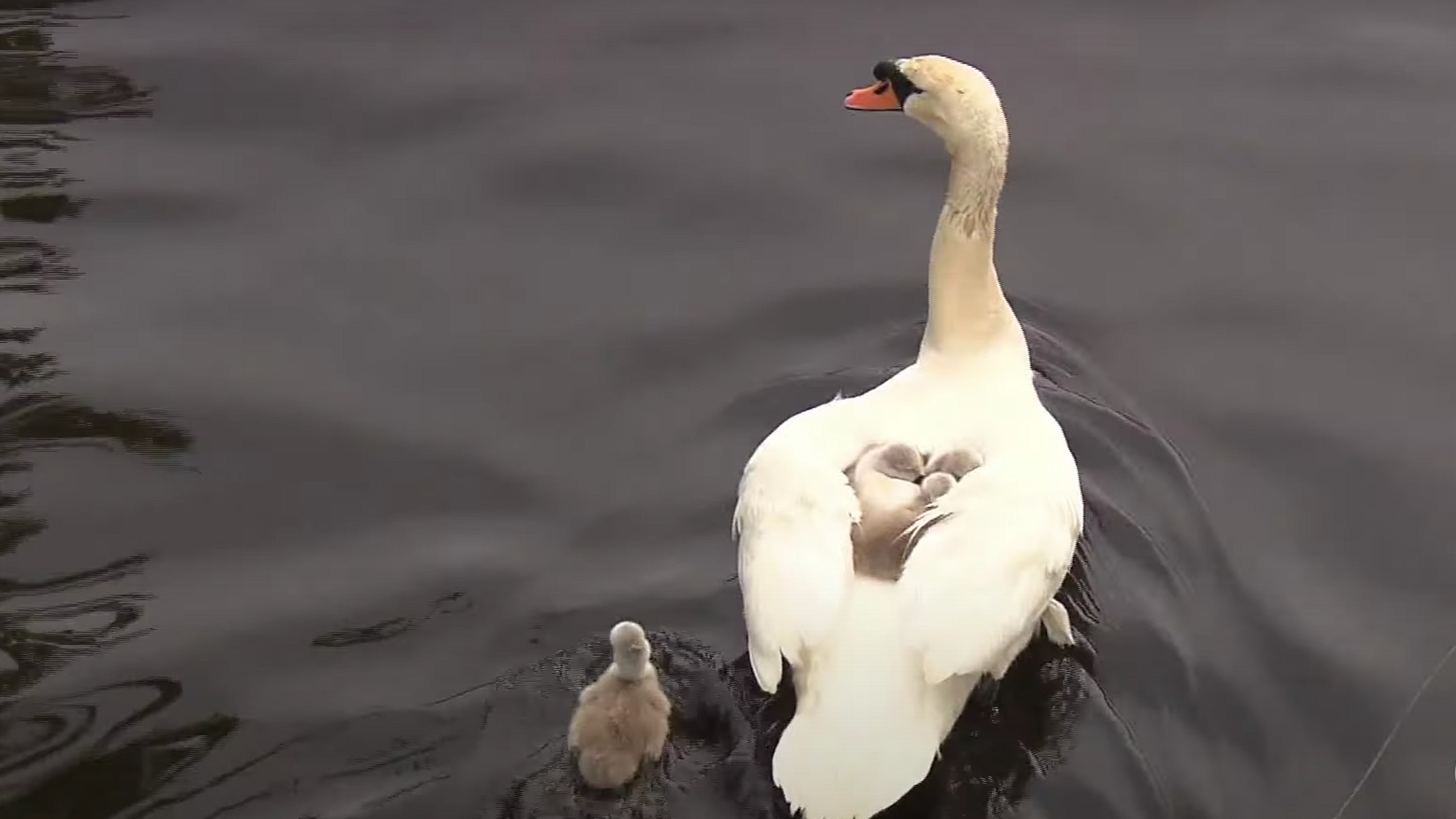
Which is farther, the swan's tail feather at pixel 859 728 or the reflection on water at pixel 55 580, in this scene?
the reflection on water at pixel 55 580

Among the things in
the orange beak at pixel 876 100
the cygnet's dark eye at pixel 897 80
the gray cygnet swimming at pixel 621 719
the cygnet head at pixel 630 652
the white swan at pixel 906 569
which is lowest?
the gray cygnet swimming at pixel 621 719

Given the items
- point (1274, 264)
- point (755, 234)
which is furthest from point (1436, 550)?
point (755, 234)

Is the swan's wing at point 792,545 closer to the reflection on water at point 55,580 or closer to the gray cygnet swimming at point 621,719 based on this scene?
the gray cygnet swimming at point 621,719

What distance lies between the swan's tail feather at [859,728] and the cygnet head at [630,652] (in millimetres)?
383

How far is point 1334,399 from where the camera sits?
5184mm

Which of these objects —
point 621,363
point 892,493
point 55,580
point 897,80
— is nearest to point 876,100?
point 897,80

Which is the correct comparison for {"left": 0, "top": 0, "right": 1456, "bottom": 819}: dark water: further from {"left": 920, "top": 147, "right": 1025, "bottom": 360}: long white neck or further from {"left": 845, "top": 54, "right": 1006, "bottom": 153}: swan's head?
{"left": 845, "top": 54, "right": 1006, "bottom": 153}: swan's head

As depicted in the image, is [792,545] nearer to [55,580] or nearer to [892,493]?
[892,493]

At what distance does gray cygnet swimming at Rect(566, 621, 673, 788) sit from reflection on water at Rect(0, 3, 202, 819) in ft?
2.70

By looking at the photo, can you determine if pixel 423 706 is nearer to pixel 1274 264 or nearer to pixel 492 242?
pixel 492 242

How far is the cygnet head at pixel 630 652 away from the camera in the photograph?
→ 12.2 ft

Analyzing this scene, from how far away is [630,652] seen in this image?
3.71 metres

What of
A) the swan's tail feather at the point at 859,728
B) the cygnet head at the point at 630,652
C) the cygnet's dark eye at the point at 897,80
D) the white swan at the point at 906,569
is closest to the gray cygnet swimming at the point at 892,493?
the white swan at the point at 906,569

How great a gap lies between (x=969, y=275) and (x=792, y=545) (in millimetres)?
1235
